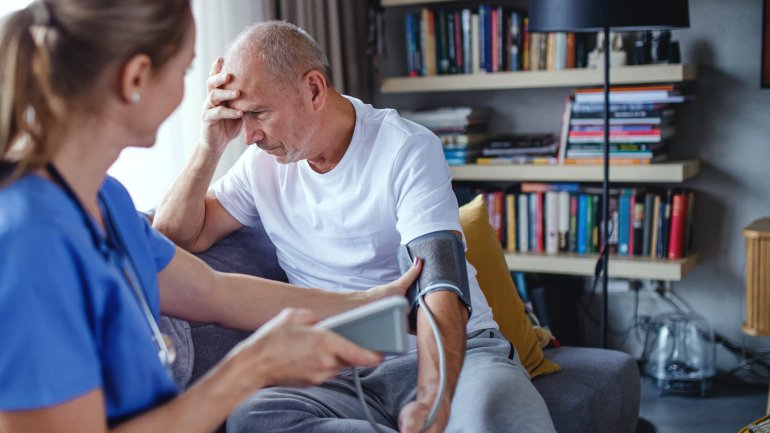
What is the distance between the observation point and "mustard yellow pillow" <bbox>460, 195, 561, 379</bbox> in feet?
6.71

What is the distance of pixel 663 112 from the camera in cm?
292

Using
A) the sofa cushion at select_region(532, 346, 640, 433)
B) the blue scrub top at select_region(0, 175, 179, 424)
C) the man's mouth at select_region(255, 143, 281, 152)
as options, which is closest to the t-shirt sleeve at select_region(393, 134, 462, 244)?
the man's mouth at select_region(255, 143, 281, 152)

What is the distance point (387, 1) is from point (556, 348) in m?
1.61

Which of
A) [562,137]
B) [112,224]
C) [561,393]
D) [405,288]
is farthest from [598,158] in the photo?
[112,224]

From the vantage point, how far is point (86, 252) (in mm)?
900

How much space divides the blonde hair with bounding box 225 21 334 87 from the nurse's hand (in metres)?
0.91

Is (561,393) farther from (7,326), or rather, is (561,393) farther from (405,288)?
(7,326)

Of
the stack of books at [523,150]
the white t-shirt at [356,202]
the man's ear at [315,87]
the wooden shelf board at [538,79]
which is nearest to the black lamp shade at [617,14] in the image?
the wooden shelf board at [538,79]

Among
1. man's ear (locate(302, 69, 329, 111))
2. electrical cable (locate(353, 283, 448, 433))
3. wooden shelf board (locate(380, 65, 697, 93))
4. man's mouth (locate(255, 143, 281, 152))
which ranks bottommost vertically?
electrical cable (locate(353, 283, 448, 433))

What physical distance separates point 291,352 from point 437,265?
67cm

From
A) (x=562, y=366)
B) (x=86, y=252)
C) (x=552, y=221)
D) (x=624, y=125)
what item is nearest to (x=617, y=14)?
(x=624, y=125)

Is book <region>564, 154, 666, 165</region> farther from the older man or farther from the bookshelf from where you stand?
the older man

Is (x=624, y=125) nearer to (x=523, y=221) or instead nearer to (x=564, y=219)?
(x=564, y=219)

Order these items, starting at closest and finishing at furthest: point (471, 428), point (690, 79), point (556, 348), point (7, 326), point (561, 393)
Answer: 1. point (7, 326)
2. point (471, 428)
3. point (561, 393)
4. point (556, 348)
5. point (690, 79)
